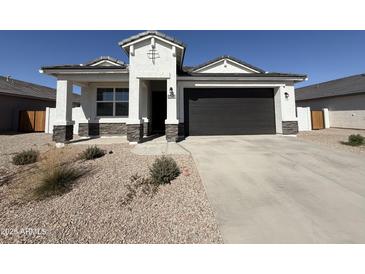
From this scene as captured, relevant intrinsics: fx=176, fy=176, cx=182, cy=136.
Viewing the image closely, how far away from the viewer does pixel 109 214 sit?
10.2ft

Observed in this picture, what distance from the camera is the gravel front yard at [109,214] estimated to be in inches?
100

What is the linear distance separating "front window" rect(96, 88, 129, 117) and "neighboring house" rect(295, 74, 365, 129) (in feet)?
64.1

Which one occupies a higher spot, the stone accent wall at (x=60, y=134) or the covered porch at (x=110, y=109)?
the covered porch at (x=110, y=109)

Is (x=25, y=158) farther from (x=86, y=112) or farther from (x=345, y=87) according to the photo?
(x=345, y=87)

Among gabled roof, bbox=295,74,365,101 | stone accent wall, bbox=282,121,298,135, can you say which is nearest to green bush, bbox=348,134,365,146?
stone accent wall, bbox=282,121,298,135

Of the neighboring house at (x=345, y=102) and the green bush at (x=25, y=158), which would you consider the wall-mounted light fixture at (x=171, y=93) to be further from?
the neighboring house at (x=345, y=102)

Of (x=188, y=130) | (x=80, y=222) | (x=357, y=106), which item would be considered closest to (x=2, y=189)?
(x=80, y=222)

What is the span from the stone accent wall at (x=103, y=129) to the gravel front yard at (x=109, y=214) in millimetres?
6593

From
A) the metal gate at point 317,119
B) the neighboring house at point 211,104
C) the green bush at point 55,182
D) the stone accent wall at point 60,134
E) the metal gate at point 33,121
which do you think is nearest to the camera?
the green bush at point 55,182

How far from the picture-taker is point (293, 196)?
11.7ft

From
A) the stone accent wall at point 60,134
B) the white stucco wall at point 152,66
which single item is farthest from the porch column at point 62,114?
the white stucco wall at point 152,66

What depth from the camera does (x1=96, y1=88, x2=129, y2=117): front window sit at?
1127cm

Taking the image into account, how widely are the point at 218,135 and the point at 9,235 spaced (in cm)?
976
